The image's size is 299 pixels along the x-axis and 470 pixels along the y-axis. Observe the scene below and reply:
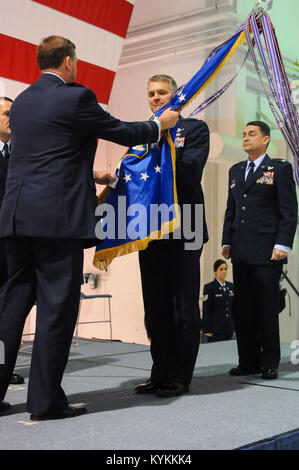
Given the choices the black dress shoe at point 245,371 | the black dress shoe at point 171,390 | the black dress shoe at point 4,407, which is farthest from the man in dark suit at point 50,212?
the black dress shoe at point 245,371

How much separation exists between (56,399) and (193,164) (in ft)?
3.87

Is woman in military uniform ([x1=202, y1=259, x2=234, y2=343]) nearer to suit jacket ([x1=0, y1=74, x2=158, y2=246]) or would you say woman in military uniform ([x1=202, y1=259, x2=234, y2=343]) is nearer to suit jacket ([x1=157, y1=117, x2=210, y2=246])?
suit jacket ([x1=157, y1=117, x2=210, y2=246])

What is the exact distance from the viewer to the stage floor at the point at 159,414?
1793 mm

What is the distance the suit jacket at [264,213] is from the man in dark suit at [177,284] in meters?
0.61

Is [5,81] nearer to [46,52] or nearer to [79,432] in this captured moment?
[46,52]

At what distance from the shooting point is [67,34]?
16.9ft

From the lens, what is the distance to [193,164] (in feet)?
8.47

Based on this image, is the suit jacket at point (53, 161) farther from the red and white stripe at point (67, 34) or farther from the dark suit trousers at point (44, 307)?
the red and white stripe at point (67, 34)

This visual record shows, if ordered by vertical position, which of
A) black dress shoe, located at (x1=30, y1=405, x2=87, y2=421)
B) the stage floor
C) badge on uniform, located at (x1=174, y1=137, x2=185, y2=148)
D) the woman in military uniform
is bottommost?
the stage floor

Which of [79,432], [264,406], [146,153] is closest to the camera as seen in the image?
[79,432]

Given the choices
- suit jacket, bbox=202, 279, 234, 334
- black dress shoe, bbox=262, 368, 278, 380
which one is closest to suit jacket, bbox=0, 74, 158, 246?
black dress shoe, bbox=262, 368, 278, 380

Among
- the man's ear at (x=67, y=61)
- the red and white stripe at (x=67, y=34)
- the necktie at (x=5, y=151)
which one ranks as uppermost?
the red and white stripe at (x=67, y=34)

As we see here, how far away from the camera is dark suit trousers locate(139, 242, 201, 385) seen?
2535 millimetres
